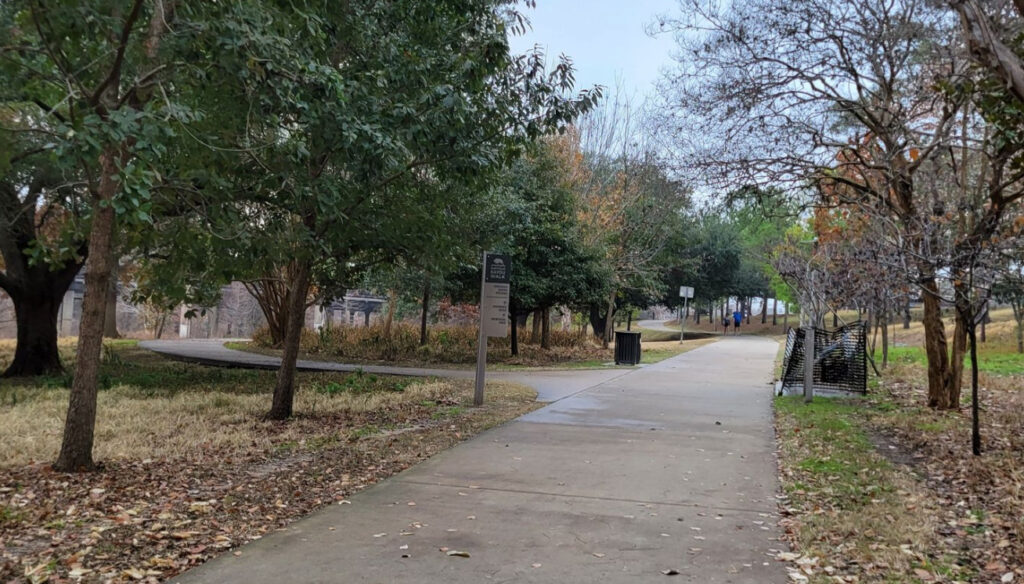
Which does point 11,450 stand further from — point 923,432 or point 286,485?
point 923,432

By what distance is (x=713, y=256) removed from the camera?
143ft

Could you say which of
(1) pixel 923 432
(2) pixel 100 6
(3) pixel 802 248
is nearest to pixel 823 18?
(1) pixel 923 432

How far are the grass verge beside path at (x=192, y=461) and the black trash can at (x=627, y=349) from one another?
6521 mm

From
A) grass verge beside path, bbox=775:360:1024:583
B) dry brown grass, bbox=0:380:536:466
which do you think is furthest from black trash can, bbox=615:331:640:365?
grass verge beside path, bbox=775:360:1024:583

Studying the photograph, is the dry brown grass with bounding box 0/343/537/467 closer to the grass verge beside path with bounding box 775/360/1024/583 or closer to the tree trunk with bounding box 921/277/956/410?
the grass verge beside path with bounding box 775/360/1024/583

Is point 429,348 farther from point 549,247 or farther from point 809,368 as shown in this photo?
point 809,368

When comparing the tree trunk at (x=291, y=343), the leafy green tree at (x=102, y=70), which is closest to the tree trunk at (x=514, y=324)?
the tree trunk at (x=291, y=343)

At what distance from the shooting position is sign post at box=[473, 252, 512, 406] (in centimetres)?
1174

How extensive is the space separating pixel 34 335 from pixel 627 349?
14.3 meters

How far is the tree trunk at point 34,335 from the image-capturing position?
16.7 metres

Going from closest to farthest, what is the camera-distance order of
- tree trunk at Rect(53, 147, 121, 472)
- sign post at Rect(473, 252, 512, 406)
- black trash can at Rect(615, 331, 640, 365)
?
tree trunk at Rect(53, 147, 121, 472) → sign post at Rect(473, 252, 512, 406) → black trash can at Rect(615, 331, 640, 365)

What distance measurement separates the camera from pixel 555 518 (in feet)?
17.8

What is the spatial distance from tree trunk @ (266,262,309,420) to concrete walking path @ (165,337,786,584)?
306 centimetres

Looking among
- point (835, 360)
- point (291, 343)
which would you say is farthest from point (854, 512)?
point (835, 360)
